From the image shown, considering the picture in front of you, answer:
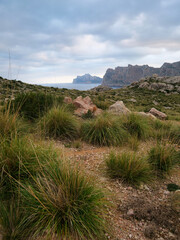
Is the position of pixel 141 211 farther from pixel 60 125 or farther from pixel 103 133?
pixel 60 125

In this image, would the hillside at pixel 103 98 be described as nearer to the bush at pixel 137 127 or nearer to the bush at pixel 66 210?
the bush at pixel 137 127

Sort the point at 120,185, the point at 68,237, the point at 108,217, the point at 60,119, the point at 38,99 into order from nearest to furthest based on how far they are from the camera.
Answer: the point at 68,237
the point at 108,217
the point at 120,185
the point at 60,119
the point at 38,99

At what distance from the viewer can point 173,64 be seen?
178 m

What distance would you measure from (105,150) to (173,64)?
200534mm

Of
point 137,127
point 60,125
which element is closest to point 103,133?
point 60,125

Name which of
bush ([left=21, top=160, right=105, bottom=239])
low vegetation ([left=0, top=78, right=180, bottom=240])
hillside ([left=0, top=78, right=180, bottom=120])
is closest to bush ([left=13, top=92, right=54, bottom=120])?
low vegetation ([left=0, top=78, right=180, bottom=240])

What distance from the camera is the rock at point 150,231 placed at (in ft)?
6.91

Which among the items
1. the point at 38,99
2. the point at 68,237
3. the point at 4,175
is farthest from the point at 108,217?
the point at 38,99

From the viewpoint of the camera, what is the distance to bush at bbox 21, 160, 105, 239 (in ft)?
6.26

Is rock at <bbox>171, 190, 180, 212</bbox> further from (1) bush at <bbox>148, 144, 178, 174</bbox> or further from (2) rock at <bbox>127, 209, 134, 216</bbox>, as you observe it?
(1) bush at <bbox>148, 144, 178, 174</bbox>

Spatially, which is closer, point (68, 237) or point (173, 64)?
point (68, 237)

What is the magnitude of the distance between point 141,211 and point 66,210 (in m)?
1.10

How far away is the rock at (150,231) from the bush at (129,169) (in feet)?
3.42

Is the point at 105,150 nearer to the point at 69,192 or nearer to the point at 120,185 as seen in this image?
the point at 120,185
